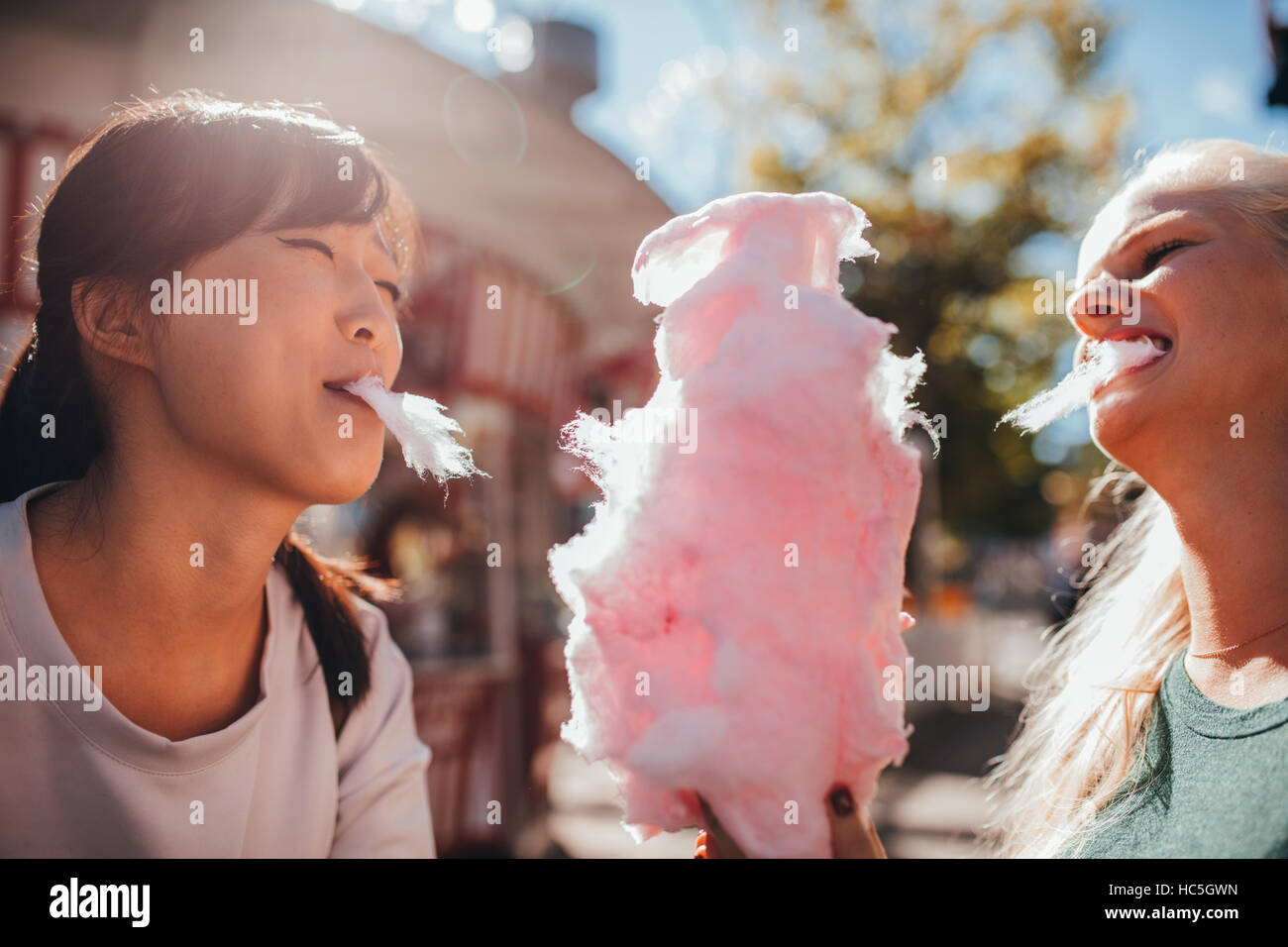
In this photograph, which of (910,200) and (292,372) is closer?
(292,372)

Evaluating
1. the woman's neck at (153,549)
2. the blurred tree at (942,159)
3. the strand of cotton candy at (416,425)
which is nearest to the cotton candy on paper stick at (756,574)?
the strand of cotton candy at (416,425)

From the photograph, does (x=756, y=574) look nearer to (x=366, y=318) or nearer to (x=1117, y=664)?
(x=366, y=318)

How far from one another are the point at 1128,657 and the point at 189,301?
1.95 meters

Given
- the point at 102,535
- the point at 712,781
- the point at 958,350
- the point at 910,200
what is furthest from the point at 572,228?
the point at 958,350

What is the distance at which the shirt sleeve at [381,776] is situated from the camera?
5.84 feet

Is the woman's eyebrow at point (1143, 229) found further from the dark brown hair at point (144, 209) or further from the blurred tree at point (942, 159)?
the blurred tree at point (942, 159)

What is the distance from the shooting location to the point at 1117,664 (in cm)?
176

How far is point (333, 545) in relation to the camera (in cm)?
650

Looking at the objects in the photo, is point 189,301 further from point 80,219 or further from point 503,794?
point 503,794

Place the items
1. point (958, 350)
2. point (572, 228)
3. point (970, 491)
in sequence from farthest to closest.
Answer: point (970, 491), point (958, 350), point (572, 228)

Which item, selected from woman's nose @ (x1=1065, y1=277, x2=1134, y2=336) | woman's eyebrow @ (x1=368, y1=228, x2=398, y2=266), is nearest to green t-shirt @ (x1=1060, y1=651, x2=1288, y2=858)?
A: woman's nose @ (x1=1065, y1=277, x2=1134, y2=336)

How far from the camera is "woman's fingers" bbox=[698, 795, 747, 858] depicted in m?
1.19

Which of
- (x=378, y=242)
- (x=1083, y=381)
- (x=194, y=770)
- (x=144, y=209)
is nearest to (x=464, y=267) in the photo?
(x=378, y=242)

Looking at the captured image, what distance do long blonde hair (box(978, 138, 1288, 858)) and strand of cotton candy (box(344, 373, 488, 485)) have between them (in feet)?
4.31
